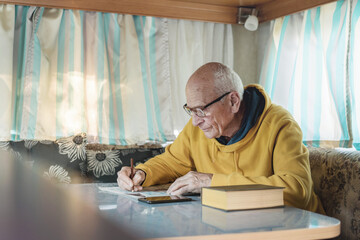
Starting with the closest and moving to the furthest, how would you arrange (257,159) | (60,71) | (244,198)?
(244,198) < (257,159) < (60,71)

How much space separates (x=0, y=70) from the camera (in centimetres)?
301

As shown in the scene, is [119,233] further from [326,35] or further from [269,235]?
[326,35]

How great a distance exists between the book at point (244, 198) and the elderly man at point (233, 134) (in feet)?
1.63

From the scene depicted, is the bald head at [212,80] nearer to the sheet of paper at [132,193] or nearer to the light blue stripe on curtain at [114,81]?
the sheet of paper at [132,193]

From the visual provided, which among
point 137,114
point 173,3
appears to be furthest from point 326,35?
point 137,114

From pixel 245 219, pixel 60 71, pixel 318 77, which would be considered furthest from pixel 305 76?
pixel 245 219

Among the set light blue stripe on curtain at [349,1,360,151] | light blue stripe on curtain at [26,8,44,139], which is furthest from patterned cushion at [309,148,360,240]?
light blue stripe on curtain at [26,8,44,139]

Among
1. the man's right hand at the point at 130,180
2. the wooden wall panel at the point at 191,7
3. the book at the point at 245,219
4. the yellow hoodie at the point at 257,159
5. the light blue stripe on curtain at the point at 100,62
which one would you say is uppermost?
the wooden wall panel at the point at 191,7

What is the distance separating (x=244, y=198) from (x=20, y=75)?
229 centimetres

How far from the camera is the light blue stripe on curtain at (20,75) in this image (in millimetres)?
3102

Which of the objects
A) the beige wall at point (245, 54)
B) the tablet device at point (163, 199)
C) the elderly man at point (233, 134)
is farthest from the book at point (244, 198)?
the beige wall at point (245, 54)

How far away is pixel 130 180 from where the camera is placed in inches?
78.0

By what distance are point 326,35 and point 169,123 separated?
128 cm

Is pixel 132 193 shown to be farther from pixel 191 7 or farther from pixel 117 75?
pixel 191 7
